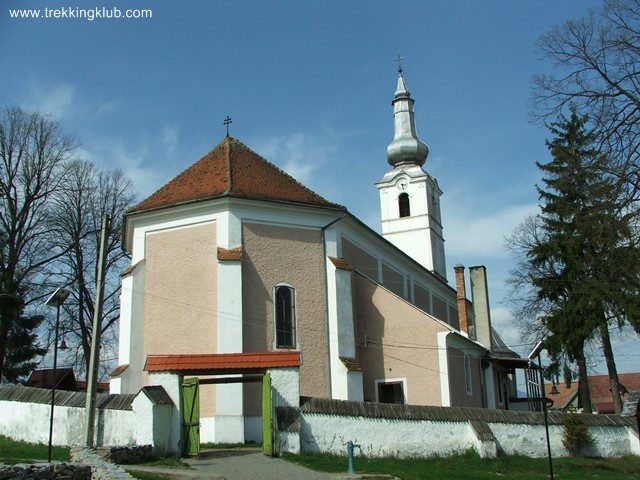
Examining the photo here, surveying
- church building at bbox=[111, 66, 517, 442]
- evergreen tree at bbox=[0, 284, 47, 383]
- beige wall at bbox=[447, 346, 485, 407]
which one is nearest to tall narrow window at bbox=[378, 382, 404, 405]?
church building at bbox=[111, 66, 517, 442]

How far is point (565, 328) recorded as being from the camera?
2742cm

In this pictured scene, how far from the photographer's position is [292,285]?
72.0 feet

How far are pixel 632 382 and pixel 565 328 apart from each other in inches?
1234

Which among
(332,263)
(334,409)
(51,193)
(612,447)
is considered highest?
(51,193)

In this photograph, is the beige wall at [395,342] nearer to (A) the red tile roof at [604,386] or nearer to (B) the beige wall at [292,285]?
(B) the beige wall at [292,285]

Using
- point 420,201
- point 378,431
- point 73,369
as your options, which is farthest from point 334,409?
point 420,201

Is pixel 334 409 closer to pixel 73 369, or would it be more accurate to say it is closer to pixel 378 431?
pixel 378 431

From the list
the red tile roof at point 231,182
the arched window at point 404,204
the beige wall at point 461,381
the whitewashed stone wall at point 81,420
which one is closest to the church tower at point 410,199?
the arched window at point 404,204

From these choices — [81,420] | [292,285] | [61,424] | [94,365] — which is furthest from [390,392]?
[61,424]

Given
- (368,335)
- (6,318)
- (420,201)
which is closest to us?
(368,335)

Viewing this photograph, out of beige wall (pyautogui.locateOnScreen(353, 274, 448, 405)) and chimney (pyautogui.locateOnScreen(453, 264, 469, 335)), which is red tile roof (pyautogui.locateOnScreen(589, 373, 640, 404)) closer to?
chimney (pyautogui.locateOnScreen(453, 264, 469, 335))

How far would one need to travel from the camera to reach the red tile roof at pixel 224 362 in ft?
50.0

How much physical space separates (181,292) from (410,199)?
829 inches

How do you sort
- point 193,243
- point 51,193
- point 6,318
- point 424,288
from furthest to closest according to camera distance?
point 424,288, point 51,193, point 6,318, point 193,243
